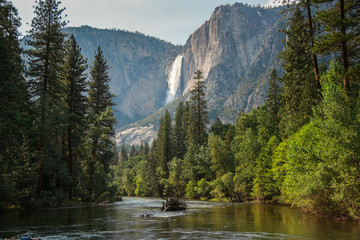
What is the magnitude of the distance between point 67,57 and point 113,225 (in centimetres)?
2707

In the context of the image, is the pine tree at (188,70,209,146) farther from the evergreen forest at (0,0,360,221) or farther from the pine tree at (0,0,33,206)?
the pine tree at (0,0,33,206)

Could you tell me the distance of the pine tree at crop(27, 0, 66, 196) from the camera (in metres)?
31.4

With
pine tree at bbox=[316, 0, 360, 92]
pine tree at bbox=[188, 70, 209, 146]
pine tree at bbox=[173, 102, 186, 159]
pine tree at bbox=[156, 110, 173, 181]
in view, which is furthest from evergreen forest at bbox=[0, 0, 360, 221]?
pine tree at bbox=[173, 102, 186, 159]

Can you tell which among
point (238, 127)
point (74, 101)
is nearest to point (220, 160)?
point (238, 127)

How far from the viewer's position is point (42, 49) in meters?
36.3

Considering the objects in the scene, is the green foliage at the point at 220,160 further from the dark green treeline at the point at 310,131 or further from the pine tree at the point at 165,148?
the pine tree at the point at 165,148

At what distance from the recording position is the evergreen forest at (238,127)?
21.1 meters

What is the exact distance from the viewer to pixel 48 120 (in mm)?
31406

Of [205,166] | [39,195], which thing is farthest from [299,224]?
[205,166]

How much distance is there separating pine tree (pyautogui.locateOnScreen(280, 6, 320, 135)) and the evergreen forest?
11 centimetres

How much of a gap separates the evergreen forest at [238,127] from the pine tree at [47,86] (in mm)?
122

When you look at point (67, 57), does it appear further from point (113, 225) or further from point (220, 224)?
point (220, 224)

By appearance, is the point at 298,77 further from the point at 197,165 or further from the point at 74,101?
the point at 197,165

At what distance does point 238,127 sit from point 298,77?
31.6 m
